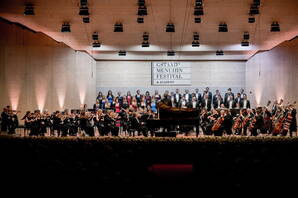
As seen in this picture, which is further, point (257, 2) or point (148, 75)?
point (148, 75)

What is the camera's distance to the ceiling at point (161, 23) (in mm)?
12955

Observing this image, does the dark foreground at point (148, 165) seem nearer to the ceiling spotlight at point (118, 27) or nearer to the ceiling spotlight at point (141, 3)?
the ceiling spotlight at point (141, 3)

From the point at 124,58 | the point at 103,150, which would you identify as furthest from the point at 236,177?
the point at 124,58

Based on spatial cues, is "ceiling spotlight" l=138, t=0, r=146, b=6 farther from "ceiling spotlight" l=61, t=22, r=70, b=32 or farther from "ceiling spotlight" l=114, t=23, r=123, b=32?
"ceiling spotlight" l=61, t=22, r=70, b=32

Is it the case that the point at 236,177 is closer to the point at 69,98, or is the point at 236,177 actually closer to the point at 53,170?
the point at 53,170

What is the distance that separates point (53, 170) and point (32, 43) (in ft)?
40.0

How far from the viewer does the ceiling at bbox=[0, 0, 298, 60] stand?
510 inches

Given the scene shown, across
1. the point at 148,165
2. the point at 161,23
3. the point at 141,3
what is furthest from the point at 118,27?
the point at 148,165

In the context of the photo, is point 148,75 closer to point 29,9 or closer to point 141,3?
point 141,3

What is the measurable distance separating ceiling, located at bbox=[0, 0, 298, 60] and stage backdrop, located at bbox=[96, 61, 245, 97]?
2043 mm

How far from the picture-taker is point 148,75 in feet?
85.6

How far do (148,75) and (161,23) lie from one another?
1021 cm

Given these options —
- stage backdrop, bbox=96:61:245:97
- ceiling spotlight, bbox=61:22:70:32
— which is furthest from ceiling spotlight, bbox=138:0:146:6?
stage backdrop, bbox=96:61:245:97

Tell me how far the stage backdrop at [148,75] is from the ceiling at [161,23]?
204cm
